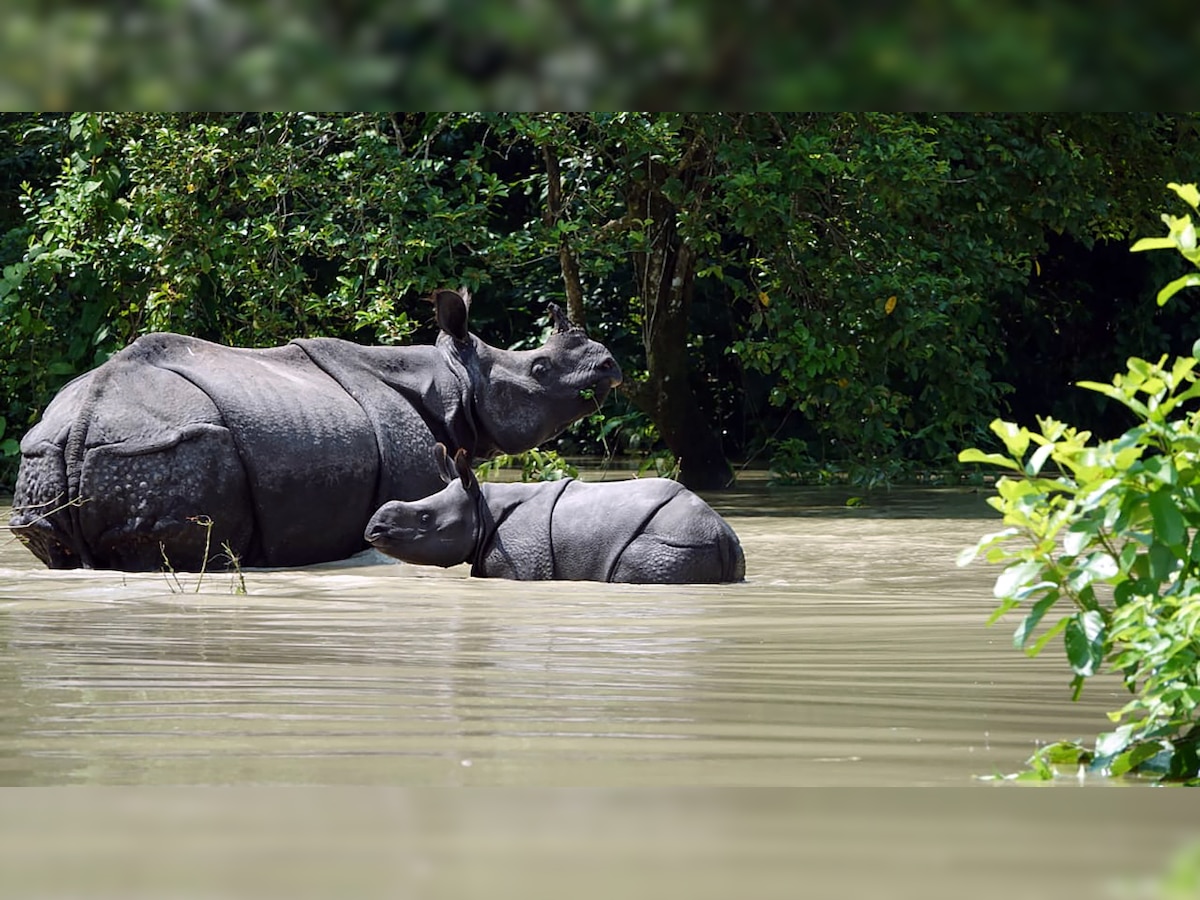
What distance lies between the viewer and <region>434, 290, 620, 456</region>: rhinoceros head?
9.50 meters

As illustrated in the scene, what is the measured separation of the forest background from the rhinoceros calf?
12.6 feet

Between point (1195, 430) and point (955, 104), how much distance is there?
5.70ft

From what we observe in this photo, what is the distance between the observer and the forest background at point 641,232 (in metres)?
12.4

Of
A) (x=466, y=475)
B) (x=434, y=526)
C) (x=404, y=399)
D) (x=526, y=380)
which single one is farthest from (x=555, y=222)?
(x=434, y=526)

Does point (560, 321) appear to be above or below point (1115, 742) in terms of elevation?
above

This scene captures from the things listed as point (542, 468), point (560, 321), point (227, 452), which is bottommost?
point (542, 468)

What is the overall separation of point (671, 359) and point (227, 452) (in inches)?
270

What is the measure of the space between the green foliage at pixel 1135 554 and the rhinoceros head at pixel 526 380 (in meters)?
6.23

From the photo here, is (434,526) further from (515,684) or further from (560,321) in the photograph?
(515,684)

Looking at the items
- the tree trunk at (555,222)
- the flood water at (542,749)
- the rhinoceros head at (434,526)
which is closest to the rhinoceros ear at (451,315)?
the rhinoceros head at (434,526)

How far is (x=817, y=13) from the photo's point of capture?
1.82m

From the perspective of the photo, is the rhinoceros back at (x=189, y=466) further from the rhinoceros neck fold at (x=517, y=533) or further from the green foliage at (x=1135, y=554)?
the green foliage at (x=1135, y=554)

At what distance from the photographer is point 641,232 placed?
1312cm

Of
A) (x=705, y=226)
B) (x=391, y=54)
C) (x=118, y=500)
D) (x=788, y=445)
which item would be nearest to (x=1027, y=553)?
(x=391, y=54)
